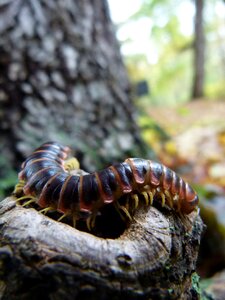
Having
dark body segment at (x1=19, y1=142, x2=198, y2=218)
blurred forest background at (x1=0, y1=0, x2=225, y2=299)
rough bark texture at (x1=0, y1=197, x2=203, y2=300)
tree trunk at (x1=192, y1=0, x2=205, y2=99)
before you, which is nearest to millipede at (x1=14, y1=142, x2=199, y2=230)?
dark body segment at (x1=19, y1=142, x2=198, y2=218)

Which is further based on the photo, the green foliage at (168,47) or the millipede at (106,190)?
the green foliage at (168,47)

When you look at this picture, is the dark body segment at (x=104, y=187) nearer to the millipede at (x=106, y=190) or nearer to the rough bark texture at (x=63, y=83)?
the millipede at (x=106, y=190)

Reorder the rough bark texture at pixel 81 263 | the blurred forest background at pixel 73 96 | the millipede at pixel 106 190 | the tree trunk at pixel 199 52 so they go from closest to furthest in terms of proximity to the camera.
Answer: the rough bark texture at pixel 81 263 → the millipede at pixel 106 190 → the blurred forest background at pixel 73 96 → the tree trunk at pixel 199 52

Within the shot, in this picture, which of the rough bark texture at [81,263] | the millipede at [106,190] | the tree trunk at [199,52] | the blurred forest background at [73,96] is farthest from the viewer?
the tree trunk at [199,52]

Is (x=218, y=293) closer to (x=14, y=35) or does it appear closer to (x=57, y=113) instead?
(x=57, y=113)

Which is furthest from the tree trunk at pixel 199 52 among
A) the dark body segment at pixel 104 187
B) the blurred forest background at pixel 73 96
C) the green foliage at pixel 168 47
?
the dark body segment at pixel 104 187

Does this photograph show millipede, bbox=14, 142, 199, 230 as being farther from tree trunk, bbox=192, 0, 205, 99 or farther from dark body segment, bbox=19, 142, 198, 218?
tree trunk, bbox=192, 0, 205, 99
